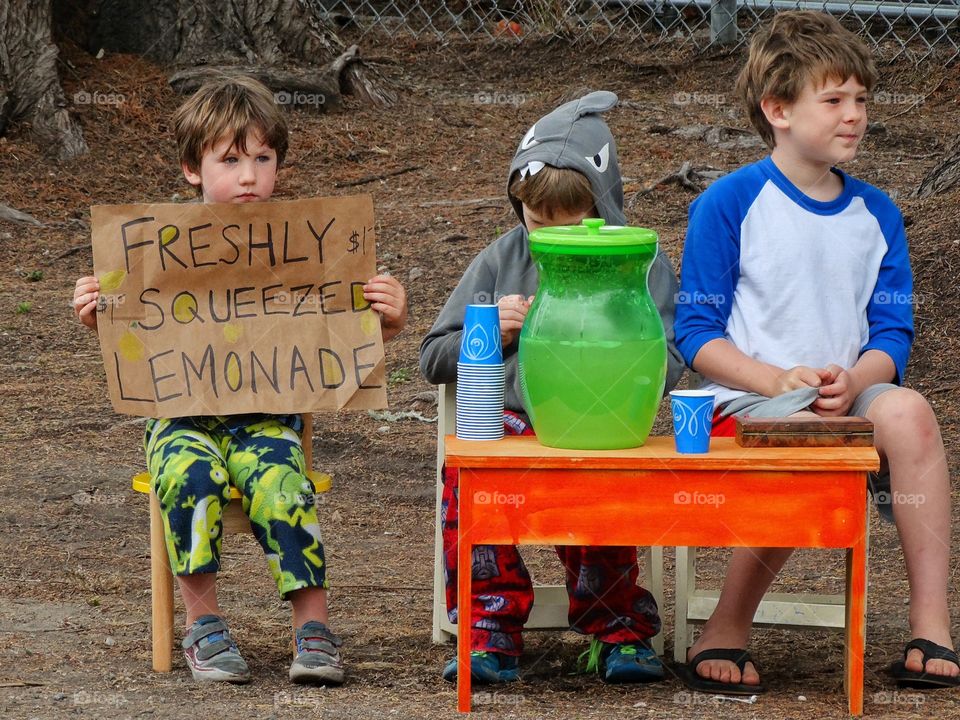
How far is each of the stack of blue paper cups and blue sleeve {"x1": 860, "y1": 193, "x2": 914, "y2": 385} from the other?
3.08ft

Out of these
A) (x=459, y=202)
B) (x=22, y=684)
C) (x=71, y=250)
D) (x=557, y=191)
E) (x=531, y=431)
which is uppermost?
(x=459, y=202)

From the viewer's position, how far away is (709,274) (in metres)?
3.43

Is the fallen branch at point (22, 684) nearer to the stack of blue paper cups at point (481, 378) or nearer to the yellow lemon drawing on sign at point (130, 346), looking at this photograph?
the yellow lemon drawing on sign at point (130, 346)

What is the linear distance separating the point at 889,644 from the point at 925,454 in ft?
2.30

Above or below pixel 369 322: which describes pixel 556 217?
above

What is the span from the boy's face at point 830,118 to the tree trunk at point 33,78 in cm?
639

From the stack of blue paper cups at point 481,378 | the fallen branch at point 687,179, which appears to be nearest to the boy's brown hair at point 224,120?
the stack of blue paper cups at point 481,378

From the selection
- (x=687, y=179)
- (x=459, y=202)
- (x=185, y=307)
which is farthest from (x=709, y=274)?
(x=459, y=202)

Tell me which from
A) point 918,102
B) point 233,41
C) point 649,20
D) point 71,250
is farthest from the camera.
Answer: point 649,20

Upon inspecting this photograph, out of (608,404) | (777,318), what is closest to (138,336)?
(608,404)

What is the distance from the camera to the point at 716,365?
3.38 m

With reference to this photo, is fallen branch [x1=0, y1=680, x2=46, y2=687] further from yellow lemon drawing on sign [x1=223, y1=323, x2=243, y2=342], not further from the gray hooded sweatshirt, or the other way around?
the gray hooded sweatshirt

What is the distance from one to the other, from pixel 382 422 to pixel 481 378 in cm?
310

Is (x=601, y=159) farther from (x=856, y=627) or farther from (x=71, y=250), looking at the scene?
(x=71, y=250)
